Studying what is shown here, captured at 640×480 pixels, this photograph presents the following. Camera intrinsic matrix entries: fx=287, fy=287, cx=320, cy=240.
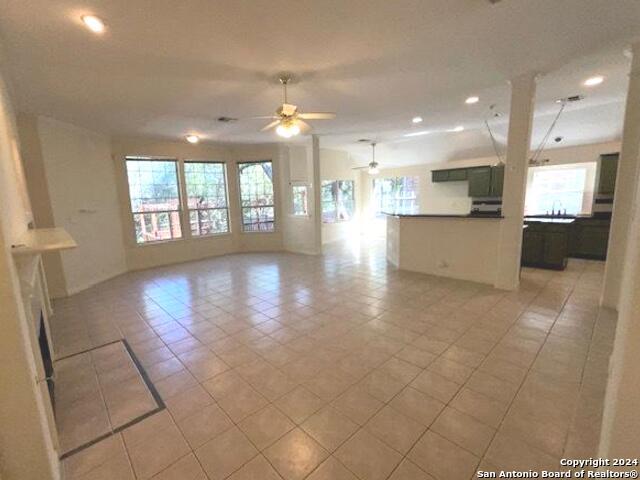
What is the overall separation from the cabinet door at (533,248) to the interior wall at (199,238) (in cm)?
530

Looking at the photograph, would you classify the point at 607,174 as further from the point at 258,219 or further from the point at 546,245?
the point at 258,219

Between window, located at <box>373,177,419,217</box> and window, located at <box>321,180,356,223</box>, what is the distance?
1.04 m

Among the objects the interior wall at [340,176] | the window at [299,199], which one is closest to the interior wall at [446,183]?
the interior wall at [340,176]

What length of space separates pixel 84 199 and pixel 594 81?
784 centimetres

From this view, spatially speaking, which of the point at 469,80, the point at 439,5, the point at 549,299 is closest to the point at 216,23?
the point at 439,5

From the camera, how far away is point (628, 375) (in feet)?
2.28

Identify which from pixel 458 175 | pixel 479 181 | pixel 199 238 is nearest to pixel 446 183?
pixel 458 175

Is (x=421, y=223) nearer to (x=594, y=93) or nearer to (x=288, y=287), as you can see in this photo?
(x=288, y=287)

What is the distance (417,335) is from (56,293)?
5.32 m

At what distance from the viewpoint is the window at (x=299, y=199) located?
7.23 metres

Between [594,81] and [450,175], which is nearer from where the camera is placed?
[594,81]

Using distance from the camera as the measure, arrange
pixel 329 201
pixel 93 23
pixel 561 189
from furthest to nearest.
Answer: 1. pixel 329 201
2. pixel 561 189
3. pixel 93 23

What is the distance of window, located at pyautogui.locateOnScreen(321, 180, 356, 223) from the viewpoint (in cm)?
838

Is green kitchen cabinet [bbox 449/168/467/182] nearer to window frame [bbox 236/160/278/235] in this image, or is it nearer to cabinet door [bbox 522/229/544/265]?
cabinet door [bbox 522/229/544/265]
